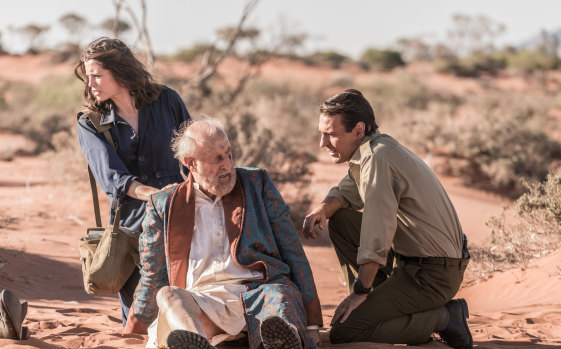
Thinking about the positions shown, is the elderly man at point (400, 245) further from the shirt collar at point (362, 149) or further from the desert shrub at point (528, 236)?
the desert shrub at point (528, 236)

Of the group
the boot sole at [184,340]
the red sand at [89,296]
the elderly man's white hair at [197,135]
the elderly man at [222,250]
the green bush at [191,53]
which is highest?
the green bush at [191,53]

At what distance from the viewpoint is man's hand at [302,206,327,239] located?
4207 mm

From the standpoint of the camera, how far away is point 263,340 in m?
3.34

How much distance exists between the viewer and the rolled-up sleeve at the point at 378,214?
150 inches

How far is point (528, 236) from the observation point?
6160 mm

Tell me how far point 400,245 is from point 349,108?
90 cm

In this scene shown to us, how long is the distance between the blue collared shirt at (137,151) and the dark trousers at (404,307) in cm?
147

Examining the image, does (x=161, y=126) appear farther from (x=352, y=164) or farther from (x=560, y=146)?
(x=560, y=146)

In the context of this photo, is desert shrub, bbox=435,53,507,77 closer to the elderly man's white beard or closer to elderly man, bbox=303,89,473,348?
elderly man, bbox=303,89,473,348

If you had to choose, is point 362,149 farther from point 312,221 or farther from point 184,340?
point 184,340

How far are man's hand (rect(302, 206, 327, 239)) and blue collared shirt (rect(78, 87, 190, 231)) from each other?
3.09 feet

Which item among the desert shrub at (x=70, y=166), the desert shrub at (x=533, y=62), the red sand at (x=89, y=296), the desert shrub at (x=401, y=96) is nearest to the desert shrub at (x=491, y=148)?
the red sand at (x=89, y=296)

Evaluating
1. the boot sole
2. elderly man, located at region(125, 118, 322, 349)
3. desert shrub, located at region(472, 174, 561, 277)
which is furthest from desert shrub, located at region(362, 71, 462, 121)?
the boot sole

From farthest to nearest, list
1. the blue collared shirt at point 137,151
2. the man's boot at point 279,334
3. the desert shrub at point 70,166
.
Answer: the desert shrub at point 70,166
the blue collared shirt at point 137,151
the man's boot at point 279,334
